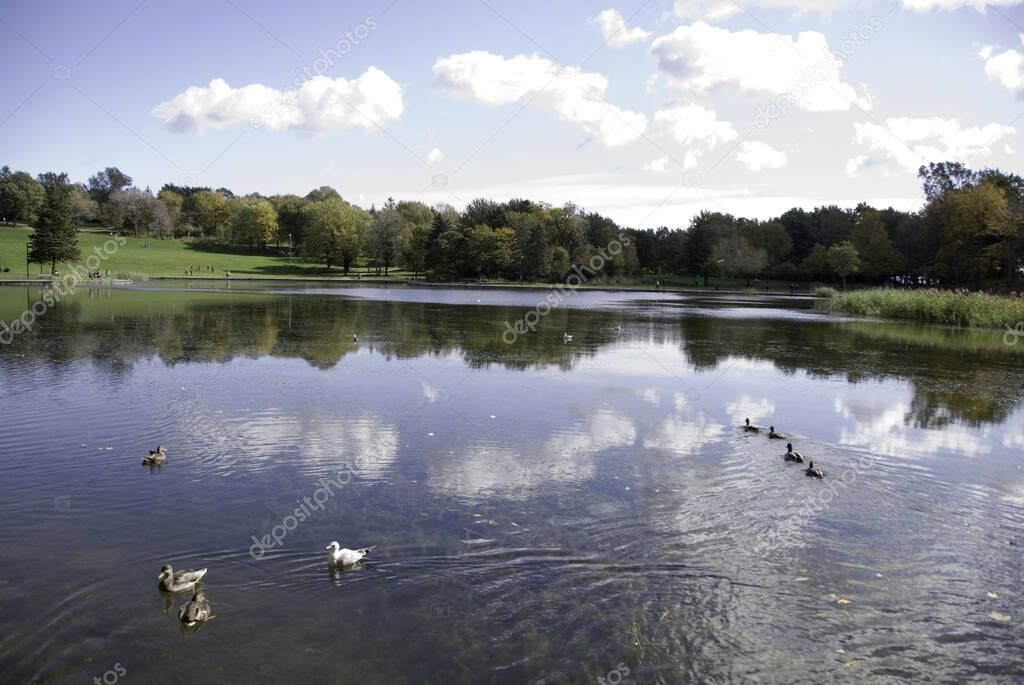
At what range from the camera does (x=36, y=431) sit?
13.5 m

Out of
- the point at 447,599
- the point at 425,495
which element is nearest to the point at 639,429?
the point at 425,495

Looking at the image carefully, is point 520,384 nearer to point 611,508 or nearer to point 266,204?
point 611,508

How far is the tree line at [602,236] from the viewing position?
86.2 meters

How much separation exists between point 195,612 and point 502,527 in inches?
155

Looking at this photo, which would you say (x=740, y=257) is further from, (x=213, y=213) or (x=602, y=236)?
(x=213, y=213)

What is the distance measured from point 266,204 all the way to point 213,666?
146 metres

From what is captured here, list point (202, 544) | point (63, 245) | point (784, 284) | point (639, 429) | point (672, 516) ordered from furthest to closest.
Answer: point (784, 284) < point (63, 245) < point (639, 429) < point (672, 516) < point (202, 544)

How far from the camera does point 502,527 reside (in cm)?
968

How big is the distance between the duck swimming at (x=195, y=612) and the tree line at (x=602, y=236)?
264 feet

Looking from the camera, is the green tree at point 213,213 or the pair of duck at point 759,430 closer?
the pair of duck at point 759,430

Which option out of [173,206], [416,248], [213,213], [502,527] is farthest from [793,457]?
[173,206]

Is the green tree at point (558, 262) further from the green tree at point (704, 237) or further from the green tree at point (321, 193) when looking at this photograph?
the green tree at point (321, 193)

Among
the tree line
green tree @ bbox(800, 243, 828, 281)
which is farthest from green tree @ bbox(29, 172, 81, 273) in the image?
green tree @ bbox(800, 243, 828, 281)

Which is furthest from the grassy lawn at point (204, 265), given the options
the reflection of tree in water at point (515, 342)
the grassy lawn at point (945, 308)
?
the grassy lawn at point (945, 308)
